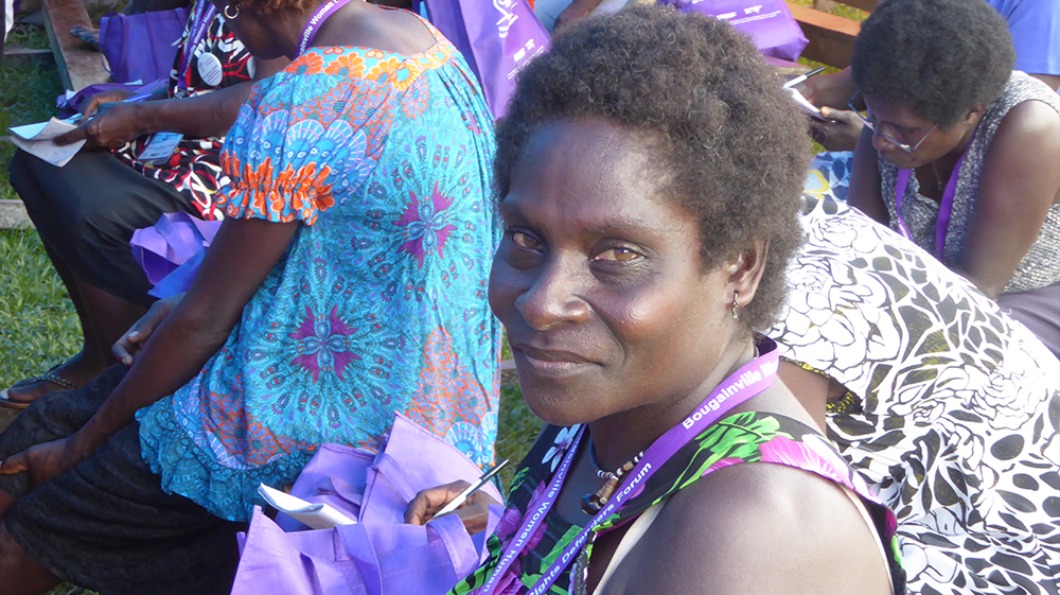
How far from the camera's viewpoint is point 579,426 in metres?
1.89

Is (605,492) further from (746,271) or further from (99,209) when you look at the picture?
(99,209)

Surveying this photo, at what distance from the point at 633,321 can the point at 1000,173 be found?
240 cm

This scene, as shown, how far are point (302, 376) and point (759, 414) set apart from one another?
128 cm

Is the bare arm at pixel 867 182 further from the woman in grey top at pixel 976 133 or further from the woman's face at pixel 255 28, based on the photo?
the woman's face at pixel 255 28

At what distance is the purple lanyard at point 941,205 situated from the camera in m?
3.65

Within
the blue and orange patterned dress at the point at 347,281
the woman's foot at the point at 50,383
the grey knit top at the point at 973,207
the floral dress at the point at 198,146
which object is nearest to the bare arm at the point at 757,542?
Answer: the blue and orange patterned dress at the point at 347,281

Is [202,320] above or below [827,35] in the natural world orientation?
above

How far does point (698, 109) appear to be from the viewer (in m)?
1.45

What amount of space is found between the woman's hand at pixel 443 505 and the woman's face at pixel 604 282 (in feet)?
2.64

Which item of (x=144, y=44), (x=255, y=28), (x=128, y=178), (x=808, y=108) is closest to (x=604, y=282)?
(x=255, y=28)

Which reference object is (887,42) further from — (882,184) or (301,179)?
(301,179)

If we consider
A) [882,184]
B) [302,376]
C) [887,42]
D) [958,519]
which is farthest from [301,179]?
[882,184]

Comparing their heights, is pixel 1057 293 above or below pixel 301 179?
below

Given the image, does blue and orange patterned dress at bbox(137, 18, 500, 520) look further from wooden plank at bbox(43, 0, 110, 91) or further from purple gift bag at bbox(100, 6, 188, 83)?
wooden plank at bbox(43, 0, 110, 91)
